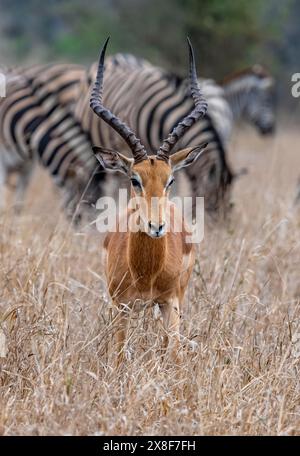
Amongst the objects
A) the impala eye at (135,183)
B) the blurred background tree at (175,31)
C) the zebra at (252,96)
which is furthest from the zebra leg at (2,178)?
the blurred background tree at (175,31)

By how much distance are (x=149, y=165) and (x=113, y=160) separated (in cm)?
31

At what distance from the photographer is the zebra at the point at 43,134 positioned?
9633 mm

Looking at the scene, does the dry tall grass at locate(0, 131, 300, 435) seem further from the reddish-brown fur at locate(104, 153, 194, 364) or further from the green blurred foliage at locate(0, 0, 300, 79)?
the green blurred foliage at locate(0, 0, 300, 79)

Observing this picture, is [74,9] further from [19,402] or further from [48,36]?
[19,402]

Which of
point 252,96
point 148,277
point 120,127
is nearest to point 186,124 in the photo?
point 120,127

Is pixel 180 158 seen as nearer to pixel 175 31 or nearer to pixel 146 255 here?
pixel 146 255

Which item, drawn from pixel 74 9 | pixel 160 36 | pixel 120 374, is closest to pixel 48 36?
pixel 74 9

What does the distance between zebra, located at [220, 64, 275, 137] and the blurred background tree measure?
414 centimetres

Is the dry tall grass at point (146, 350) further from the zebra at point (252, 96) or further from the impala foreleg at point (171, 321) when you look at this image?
the zebra at point (252, 96)

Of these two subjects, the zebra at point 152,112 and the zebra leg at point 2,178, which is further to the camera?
the zebra leg at point 2,178

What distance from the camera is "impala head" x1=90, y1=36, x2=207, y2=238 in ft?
16.0

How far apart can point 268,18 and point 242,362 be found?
19366mm

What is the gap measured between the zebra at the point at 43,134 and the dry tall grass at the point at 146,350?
2523 mm

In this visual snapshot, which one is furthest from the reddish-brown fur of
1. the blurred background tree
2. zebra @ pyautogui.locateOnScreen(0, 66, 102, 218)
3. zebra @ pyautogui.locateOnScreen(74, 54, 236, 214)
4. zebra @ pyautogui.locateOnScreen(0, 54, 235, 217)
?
the blurred background tree
